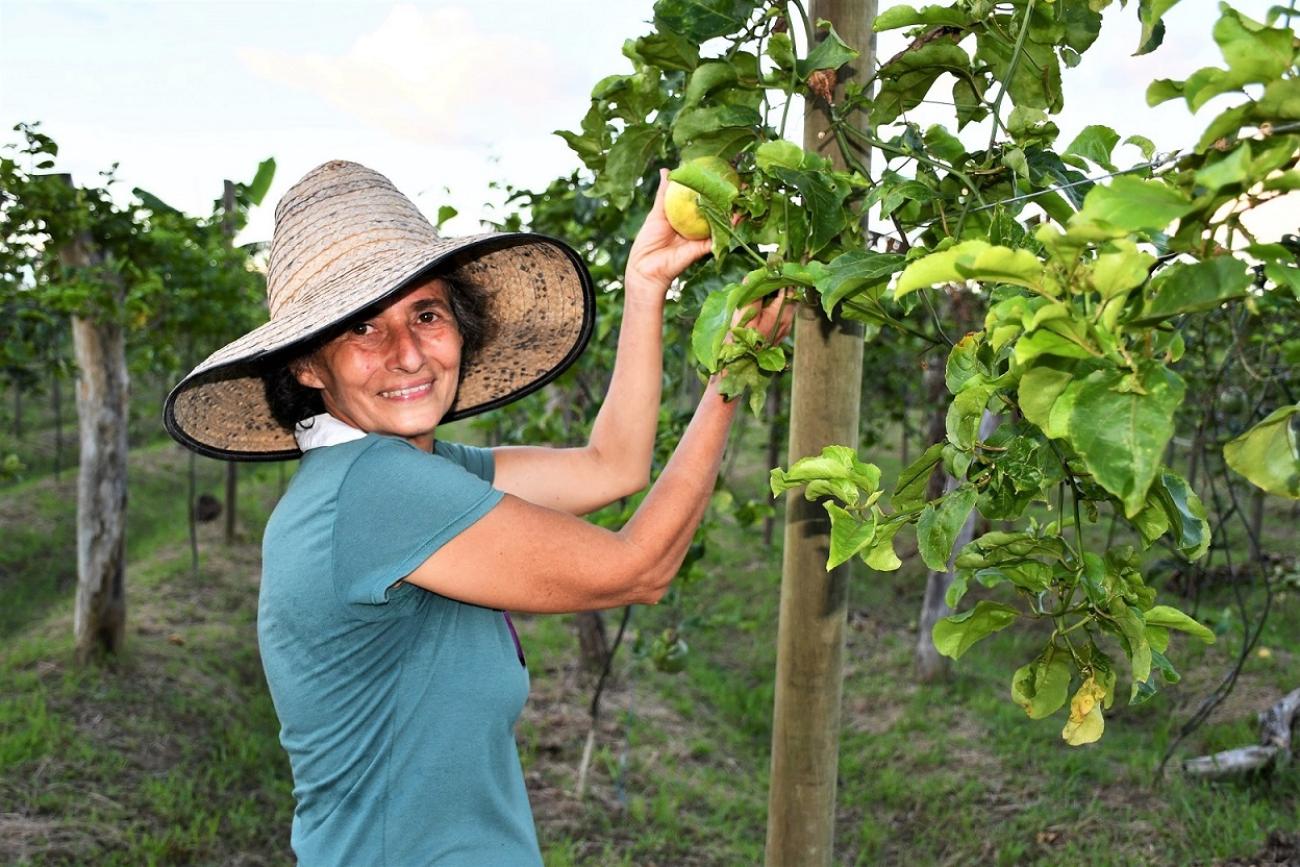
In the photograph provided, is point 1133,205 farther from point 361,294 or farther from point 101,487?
point 101,487

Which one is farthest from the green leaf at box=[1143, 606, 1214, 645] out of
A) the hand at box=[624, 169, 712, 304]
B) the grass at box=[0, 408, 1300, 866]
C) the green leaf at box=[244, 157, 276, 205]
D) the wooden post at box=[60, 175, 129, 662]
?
the wooden post at box=[60, 175, 129, 662]

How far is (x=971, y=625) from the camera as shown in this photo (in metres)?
0.92

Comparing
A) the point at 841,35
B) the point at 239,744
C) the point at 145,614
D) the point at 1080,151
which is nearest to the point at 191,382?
the point at 841,35

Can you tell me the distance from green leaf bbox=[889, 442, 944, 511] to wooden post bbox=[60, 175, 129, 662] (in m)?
5.92

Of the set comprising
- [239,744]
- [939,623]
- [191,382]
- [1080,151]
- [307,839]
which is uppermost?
[1080,151]

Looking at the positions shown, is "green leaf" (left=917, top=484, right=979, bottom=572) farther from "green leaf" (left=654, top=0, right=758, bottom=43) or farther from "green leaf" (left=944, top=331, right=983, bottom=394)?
"green leaf" (left=654, top=0, right=758, bottom=43)

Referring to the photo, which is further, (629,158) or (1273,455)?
(629,158)

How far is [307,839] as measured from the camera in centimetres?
149

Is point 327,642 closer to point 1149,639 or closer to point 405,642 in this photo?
point 405,642

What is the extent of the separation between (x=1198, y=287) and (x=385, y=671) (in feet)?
3.60

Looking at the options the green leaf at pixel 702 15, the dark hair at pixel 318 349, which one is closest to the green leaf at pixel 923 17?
the green leaf at pixel 702 15

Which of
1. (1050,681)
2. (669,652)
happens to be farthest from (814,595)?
(669,652)

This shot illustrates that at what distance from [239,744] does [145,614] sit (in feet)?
7.61

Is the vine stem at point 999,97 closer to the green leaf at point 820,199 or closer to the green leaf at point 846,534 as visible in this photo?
the green leaf at point 820,199
